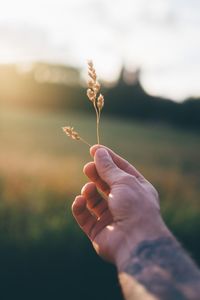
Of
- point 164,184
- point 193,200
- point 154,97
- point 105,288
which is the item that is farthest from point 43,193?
point 154,97

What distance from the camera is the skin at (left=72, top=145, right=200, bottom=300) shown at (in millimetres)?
2219

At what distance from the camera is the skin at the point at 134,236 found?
2.22m

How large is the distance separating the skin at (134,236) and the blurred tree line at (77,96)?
60319mm

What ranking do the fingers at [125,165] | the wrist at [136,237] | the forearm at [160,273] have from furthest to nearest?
1. the fingers at [125,165]
2. the wrist at [136,237]
3. the forearm at [160,273]

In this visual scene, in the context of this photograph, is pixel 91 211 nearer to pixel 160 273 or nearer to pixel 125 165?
pixel 125 165

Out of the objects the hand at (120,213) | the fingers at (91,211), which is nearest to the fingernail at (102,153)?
the hand at (120,213)

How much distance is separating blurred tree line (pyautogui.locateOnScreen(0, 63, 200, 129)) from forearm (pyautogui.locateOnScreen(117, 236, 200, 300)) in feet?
200

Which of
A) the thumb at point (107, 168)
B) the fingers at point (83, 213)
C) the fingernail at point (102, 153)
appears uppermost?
the fingernail at point (102, 153)

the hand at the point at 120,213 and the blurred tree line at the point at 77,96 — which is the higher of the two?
the hand at the point at 120,213

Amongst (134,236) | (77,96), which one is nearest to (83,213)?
(134,236)

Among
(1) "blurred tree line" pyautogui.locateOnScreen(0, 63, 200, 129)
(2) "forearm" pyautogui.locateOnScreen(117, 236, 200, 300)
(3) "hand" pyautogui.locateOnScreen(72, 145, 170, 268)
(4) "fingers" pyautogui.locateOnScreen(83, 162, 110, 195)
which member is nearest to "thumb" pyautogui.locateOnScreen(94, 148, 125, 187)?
(3) "hand" pyautogui.locateOnScreen(72, 145, 170, 268)

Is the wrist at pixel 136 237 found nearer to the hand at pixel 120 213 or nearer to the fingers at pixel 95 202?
the hand at pixel 120 213

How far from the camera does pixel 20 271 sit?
6977mm

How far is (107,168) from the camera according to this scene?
2.83 metres
